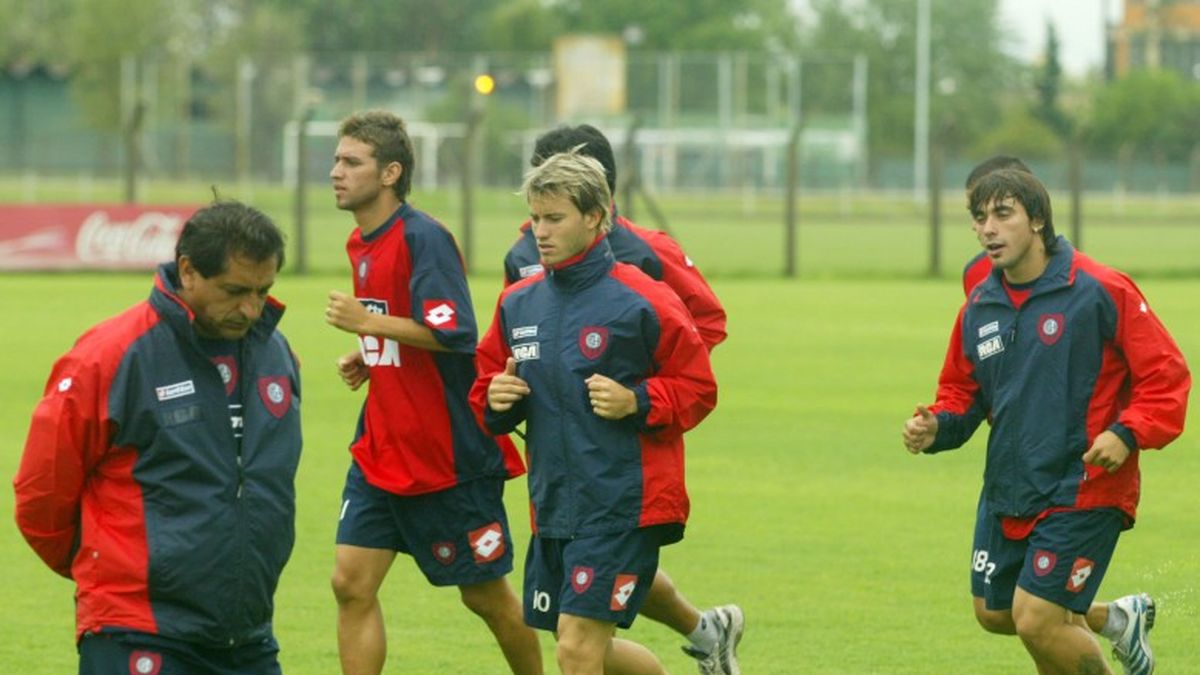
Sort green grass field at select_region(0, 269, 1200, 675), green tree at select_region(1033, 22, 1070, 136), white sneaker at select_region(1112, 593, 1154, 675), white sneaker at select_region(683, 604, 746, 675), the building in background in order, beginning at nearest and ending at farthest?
white sneaker at select_region(1112, 593, 1154, 675), white sneaker at select_region(683, 604, 746, 675), green grass field at select_region(0, 269, 1200, 675), green tree at select_region(1033, 22, 1070, 136), the building in background

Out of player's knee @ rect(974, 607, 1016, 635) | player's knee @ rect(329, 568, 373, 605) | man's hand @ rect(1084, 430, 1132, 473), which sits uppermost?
man's hand @ rect(1084, 430, 1132, 473)

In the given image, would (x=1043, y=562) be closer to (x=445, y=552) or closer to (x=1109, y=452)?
(x=1109, y=452)

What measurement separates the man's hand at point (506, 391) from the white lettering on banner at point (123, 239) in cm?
2369

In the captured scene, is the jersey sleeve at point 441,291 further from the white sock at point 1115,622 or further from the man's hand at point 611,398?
the white sock at point 1115,622

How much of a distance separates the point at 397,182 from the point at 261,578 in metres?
2.45

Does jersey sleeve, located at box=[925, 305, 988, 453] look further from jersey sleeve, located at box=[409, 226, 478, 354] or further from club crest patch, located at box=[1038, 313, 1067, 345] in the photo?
jersey sleeve, located at box=[409, 226, 478, 354]

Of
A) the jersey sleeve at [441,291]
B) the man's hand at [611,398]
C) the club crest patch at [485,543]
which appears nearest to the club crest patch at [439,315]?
the jersey sleeve at [441,291]

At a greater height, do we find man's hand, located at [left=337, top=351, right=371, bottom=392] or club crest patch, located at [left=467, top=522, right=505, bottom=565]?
man's hand, located at [left=337, top=351, right=371, bottom=392]

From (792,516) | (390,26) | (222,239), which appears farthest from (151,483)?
(390,26)

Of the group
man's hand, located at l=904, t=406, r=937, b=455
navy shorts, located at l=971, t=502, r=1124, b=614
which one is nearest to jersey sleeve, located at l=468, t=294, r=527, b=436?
man's hand, located at l=904, t=406, r=937, b=455

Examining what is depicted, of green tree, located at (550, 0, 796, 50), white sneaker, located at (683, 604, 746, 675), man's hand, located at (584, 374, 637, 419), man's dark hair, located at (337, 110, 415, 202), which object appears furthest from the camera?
green tree, located at (550, 0, 796, 50)

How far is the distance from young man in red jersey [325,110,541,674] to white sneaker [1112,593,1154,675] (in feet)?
7.05

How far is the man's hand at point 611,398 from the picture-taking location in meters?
6.44

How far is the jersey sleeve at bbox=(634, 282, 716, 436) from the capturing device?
21.5ft
